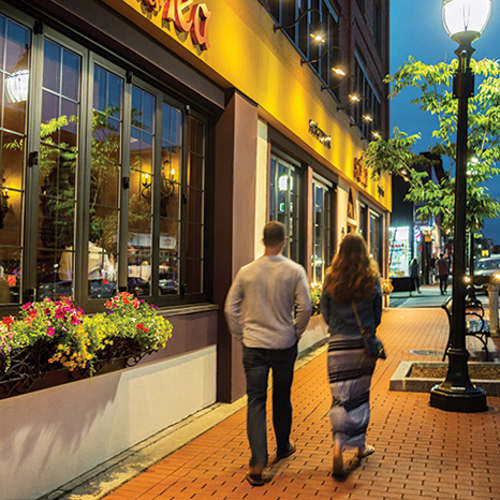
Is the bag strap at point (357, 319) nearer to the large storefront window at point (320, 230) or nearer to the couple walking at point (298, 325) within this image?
the couple walking at point (298, 325)

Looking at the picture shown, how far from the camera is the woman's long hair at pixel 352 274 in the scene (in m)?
4.91

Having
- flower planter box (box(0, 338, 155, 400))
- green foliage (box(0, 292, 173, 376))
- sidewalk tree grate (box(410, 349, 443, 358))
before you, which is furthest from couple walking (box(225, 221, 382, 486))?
sidewalk tree grate (box(410, 349, 443, 358))

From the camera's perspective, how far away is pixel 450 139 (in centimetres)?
1084

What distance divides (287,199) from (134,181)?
17.3ft

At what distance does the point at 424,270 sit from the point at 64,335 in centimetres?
4701

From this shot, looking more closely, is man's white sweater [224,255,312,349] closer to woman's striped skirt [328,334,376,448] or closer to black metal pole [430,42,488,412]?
woman's striped skirt [328,334,376,448]

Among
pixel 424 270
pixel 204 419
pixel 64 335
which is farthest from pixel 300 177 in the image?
pixel 424 270

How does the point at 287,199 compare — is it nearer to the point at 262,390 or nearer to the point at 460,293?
the point at 460,293

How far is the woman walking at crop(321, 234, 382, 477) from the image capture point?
4914mm

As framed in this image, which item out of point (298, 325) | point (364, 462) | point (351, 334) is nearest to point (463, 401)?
point (364, 462)

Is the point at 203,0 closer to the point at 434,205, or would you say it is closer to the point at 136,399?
the point at 136,399

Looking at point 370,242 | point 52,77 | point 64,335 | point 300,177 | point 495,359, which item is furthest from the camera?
point 370,242

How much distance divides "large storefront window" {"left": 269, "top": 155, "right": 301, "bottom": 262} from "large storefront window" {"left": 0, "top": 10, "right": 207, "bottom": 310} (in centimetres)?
300

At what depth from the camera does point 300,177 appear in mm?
12023
